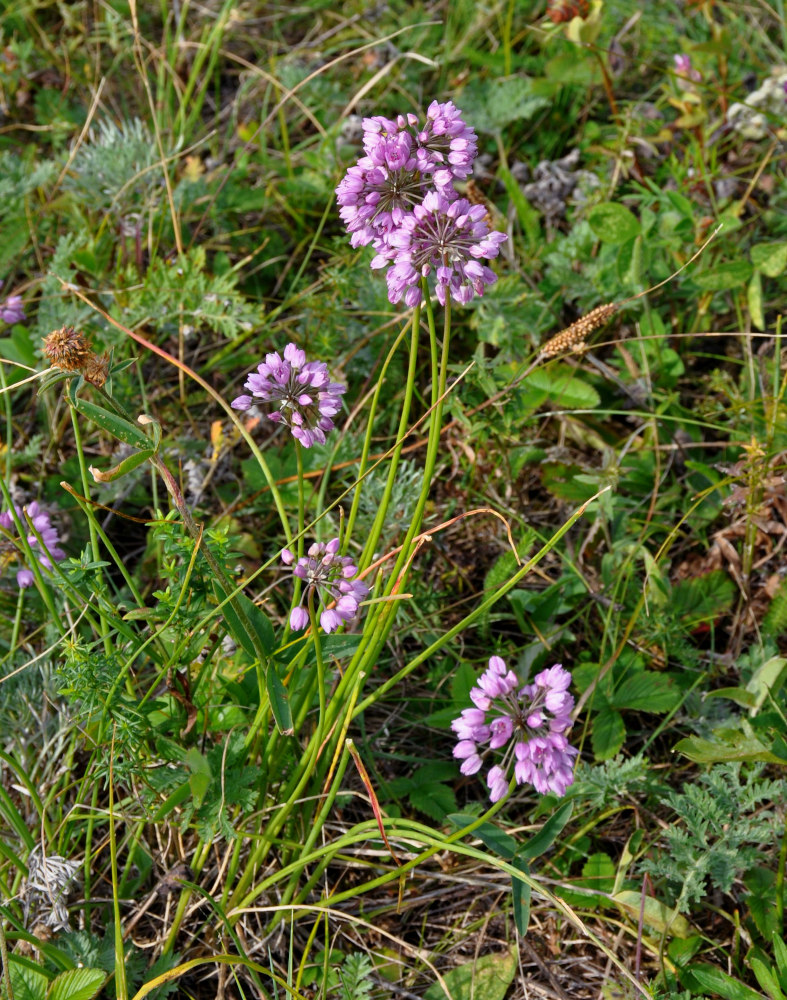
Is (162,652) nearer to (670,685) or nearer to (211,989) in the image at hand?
(211,989)

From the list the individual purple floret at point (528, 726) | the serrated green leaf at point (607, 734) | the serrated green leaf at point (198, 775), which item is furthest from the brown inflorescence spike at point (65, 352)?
the serrated green leaf at point (607, 734)

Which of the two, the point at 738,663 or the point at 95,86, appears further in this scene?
the point at 95,86

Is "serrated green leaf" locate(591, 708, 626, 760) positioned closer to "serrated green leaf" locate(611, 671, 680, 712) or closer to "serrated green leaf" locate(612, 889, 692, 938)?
"serrated green leaf" locate(611, 671, 680, 712)

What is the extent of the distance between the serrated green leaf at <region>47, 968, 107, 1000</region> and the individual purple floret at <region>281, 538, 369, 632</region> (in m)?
0.78

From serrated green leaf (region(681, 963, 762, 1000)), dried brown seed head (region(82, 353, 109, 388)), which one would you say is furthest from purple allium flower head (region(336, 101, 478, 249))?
serrated green leaf (region(681, 963, 762, 1000))

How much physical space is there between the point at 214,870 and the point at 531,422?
1587mm

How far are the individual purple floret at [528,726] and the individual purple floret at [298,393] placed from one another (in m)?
0.57

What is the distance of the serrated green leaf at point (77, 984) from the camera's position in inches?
68.1

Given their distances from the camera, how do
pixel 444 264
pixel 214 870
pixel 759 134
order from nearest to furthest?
pixel 444 264, pixel 214 870, pixel 759 134

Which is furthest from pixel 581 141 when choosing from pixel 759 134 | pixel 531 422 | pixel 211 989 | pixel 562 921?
Answer: pixel 211 989

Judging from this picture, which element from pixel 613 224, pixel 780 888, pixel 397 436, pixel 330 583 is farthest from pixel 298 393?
pixel 613 224

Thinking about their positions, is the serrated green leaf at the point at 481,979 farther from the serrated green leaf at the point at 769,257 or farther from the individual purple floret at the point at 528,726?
the serrated green leaf at the point at 769,257

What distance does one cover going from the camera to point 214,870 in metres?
2.10

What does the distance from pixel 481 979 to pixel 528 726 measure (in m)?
0.70
